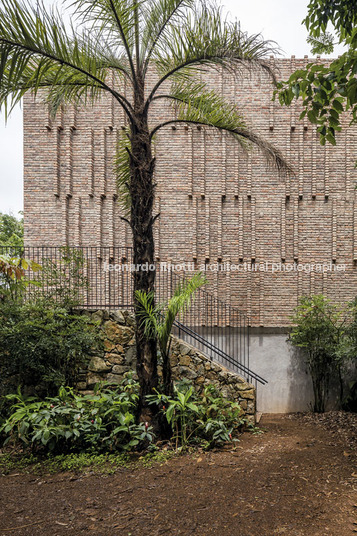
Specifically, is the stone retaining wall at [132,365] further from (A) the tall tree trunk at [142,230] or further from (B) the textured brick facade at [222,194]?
(B) the textured brick facade at [222,194]

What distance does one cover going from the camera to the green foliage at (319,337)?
827cm

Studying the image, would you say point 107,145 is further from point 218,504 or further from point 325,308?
point 218,504

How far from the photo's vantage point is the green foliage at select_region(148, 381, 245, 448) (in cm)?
519

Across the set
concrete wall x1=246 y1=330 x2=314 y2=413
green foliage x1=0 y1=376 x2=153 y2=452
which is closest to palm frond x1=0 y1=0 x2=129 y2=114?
green foliage x1=0 y1=376 x2=153 y2=452

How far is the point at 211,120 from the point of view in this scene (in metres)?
5.59

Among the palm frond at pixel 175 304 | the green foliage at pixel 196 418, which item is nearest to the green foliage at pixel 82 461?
the green foliage at pixel 196 418

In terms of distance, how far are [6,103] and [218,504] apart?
18.3 ft

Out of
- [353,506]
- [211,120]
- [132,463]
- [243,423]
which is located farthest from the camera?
[243,423]

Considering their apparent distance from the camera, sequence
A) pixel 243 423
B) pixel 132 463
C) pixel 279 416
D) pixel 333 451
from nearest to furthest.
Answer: pixel 132 463 → pixel 333 451 → pixel 243 423 → pixel 279 416

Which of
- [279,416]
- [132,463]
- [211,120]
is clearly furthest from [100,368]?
[211,120]

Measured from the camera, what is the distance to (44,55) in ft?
14.6

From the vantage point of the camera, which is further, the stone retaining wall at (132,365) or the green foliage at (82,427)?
the stone retaining wall at (132,365)

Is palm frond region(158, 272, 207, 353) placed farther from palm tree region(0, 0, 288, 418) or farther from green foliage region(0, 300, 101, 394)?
green foliage region(0, 300, 101, 394)

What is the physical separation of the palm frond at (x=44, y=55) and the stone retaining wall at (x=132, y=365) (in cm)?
403
